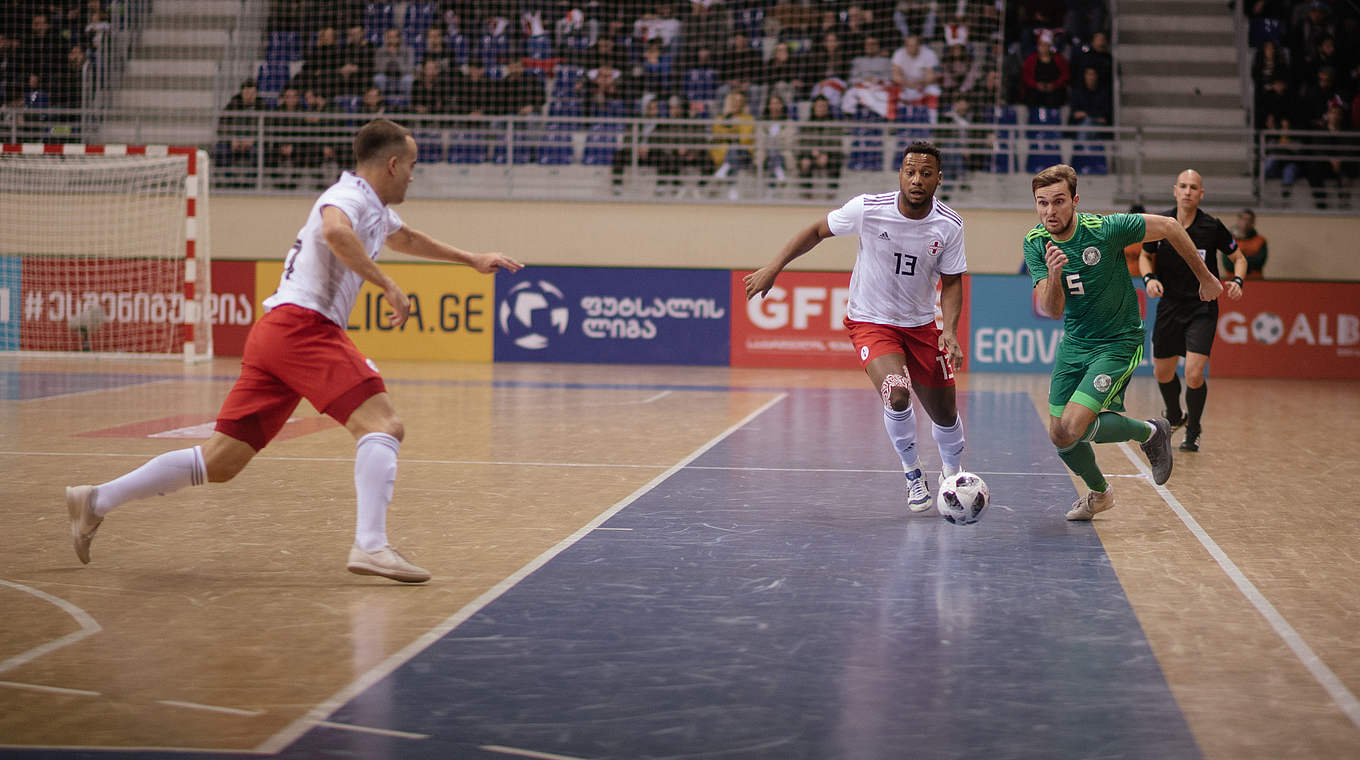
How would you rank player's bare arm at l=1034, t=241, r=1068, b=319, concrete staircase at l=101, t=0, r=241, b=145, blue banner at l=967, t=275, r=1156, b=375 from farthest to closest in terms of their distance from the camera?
concrete staircase at l=101, t=0, r=241, b=145 → blue banner at l=967, t=275, r=1156, b=375 → player's bare arm at l=1034, t=241, r=1068, b=319

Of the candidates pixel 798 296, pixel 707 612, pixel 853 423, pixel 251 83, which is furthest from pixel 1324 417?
pixel 251 83

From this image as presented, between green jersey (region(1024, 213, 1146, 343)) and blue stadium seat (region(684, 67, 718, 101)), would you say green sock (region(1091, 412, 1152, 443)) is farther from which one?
blue stadium seat (region(684, 67, 718, 101))

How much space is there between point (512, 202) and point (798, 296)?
5.02m

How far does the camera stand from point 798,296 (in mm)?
20672

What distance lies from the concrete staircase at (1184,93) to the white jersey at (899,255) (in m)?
14.6

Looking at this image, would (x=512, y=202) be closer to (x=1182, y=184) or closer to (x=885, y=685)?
(x=1182, y=184)

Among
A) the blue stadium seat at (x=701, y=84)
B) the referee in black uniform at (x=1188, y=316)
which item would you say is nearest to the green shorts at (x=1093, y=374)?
the referee in black uniform at (x=1188, y=316)

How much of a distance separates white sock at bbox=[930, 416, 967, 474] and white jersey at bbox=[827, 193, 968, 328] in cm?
62

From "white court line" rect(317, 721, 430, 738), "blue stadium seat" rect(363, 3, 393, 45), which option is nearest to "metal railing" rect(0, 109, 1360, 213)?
"blue stadium seat" rect(363, 3, 393, 45)

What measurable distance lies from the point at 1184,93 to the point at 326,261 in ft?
69.4

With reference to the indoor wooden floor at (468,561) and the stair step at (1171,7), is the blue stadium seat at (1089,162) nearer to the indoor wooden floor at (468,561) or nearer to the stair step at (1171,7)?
the stair step at (1171,7)

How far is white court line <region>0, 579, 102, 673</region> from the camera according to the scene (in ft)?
14.1

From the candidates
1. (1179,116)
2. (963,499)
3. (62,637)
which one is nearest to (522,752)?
(62,637)

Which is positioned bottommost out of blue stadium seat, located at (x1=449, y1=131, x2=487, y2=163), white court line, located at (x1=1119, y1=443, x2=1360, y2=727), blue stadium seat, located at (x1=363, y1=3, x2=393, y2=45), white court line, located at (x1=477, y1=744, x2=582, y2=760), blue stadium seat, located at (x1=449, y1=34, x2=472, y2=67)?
white court line, located at (x1=1119, y1=443, x2=1360, y2=727)
